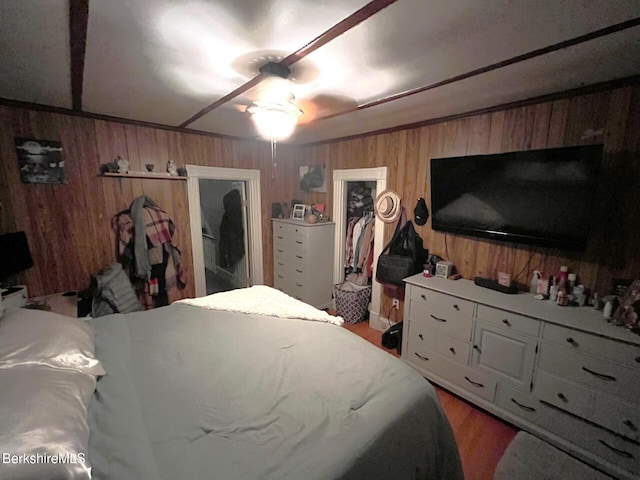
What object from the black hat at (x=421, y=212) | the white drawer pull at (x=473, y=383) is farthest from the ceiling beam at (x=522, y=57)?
the white drawer pull at (x=473, y=383)

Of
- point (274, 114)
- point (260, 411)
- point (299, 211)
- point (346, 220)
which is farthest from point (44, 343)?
point (346, 220)

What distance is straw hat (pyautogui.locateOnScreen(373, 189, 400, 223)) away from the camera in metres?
2.82

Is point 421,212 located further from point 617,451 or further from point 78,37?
point 78,37

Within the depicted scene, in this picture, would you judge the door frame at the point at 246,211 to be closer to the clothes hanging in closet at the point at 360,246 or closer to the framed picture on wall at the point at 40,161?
the framed picture on wall at the point at 40,161

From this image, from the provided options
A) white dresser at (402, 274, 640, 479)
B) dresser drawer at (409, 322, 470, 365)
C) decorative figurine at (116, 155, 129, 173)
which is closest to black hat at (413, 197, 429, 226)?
white dresser at (402, 274, 640, 479)

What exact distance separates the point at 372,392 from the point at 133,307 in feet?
7.73

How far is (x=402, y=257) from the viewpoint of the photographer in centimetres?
266

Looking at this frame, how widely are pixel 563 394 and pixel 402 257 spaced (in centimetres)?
146

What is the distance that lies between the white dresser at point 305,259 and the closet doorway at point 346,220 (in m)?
0.10

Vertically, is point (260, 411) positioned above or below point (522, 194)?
below

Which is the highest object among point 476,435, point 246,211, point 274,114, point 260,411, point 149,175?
point 274,114

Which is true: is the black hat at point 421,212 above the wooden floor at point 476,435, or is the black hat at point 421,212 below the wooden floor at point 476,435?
above

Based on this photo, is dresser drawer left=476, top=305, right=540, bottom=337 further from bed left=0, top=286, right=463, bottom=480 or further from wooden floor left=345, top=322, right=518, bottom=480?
bed left=0, top=286, right=463, bottom=480

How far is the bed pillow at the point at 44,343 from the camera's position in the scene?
99 centimetres
